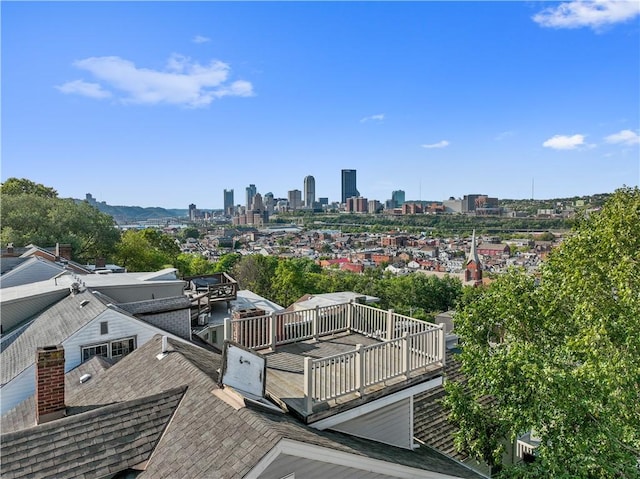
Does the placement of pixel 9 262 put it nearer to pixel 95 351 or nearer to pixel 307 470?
pixel 95 351

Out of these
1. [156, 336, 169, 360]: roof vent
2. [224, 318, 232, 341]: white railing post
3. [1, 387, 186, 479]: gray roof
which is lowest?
[1, 387, 186, 479]: gray roof

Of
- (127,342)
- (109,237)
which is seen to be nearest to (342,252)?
(109,237)

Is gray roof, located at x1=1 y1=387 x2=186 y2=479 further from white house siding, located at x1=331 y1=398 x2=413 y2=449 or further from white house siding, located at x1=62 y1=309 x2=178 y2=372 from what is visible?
white house siding, located at x1=62 y1=309 x2=178 y2=372

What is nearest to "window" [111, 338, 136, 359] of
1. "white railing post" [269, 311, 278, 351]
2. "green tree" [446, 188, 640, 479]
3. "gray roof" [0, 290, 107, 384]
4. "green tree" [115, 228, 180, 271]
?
"gray roof" [0, 290, 107, 384]

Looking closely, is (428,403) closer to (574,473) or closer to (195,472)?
(574,473)

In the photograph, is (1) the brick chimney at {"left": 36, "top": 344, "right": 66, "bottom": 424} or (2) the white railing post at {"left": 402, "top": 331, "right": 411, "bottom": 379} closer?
(1) the brick chimney at {"left": 36, "top": 344, "right": 66, "bottom": 424}

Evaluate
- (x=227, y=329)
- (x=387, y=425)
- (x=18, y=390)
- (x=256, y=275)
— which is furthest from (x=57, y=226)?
(x=387, y=425)

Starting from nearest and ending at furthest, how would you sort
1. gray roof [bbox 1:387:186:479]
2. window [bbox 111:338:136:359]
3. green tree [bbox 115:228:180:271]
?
gray roof [bbox 1:387:186:479] → window [bbox 111:338:136:359] → green tree [bbox 115:228:180:271]
